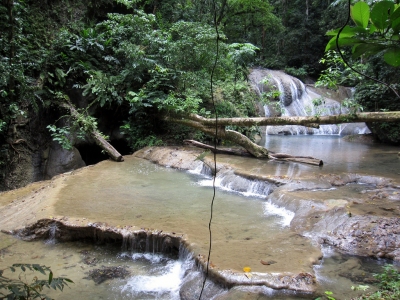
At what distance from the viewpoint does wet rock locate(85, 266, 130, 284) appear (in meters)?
4.29

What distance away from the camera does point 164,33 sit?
12125 mm

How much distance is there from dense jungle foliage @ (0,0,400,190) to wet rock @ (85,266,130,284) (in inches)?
227

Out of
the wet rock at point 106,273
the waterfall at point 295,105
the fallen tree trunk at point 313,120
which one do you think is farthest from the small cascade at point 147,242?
the waterfall at point 295,105

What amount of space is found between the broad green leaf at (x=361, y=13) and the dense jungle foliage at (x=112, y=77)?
8.32 meters

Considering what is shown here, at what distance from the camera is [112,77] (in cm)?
1146

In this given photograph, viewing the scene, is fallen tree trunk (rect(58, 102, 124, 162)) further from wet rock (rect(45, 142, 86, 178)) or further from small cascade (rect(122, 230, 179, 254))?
small cascade (rect(122, 230, 179, 254))

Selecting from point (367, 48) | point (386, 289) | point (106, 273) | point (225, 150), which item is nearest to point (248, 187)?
point (225, 150)

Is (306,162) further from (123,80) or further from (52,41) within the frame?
(52,41)

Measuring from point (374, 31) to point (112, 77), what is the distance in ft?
36.4

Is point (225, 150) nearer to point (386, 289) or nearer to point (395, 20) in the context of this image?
point (386, 289)

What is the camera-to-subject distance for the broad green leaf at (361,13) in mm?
1147

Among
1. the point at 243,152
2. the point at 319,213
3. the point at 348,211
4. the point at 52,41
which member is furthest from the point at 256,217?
the point at 52,41

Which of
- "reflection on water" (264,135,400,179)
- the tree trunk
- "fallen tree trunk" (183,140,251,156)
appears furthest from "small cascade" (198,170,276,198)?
"fallen tree trunk" (183,140,251,156)

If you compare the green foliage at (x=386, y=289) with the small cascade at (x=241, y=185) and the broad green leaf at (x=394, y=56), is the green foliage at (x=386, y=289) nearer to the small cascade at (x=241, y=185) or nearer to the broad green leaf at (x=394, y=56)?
the broad green leaf at (x=394, y=56)
